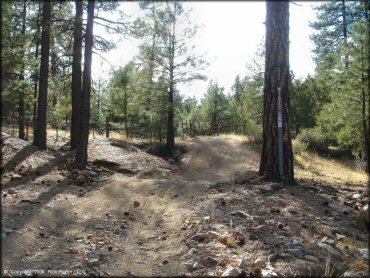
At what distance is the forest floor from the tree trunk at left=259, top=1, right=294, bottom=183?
388mm

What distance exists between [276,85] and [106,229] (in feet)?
12.8

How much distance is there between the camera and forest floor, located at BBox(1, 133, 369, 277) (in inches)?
153

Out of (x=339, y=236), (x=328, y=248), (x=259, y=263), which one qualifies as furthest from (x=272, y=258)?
(x=339, y=236)

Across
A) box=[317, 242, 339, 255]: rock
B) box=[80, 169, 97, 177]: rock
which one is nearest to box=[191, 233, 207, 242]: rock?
box=[317, 242, 339, 255]: rock

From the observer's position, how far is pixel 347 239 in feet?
15.1

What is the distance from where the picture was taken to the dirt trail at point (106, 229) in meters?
3.99

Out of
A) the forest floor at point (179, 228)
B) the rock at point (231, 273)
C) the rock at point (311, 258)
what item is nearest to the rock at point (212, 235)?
the forest floor at point (179, 228)

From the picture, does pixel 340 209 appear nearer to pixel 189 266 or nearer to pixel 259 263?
pixel 259 263

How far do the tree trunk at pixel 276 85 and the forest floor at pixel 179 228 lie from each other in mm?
388

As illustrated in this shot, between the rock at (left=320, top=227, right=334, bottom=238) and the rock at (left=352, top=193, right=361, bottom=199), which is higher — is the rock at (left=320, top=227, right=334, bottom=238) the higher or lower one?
the lower one

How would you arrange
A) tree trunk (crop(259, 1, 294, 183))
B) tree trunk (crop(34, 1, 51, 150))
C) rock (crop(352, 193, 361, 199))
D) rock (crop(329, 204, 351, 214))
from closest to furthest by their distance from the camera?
rock (crop(329, 204, 351, 214)), rock (crop(352, 193, 361, 199)), tree trunk (crop(259, 1, 294, 183)), tree trunk (crop(34, 1, 51, 150))

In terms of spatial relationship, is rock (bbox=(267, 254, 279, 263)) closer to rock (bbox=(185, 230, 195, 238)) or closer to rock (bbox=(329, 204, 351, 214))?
rock (bbox=(185, 230, 195, 238))

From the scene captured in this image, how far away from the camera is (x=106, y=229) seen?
17.3ft

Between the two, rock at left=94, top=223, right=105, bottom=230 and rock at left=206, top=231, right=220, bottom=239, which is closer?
rock at left=206, top=231, right=220, bottom=239
